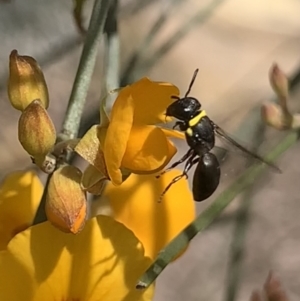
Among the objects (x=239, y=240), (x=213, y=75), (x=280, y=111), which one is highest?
(x=280, y=111)

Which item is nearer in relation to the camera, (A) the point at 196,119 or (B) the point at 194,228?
(B) the point at 194,228

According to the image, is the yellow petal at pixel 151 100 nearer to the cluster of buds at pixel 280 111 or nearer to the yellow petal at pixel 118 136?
the yellow petal at pixel 118 136

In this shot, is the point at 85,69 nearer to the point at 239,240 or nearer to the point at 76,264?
the point at 76,264

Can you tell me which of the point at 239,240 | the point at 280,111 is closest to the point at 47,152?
the point at 280,111

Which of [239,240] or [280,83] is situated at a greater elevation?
[280,83]

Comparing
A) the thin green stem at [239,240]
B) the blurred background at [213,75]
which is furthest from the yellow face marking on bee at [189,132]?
the blurred background at [213,75]

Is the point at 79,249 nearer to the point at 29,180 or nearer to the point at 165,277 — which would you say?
the point at 29,180

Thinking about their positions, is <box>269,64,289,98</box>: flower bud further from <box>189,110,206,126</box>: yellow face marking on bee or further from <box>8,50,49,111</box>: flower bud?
<box>8,50,49,111</box>: flower bud
